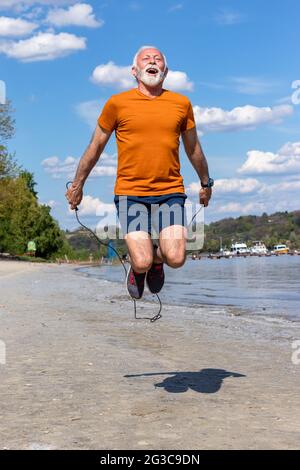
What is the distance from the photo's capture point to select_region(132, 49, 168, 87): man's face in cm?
588

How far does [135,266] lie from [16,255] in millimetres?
73093

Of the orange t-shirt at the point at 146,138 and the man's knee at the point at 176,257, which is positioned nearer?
the orange t-shirt at the point at 146,138

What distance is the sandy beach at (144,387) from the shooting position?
14.9ft

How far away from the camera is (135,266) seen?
19.8 feet

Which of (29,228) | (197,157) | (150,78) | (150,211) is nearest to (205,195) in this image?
(197,157)

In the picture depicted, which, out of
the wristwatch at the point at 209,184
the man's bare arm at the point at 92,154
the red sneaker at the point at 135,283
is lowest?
the red sneaker at the point at 135,283

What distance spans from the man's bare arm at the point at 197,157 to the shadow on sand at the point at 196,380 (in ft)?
5.53

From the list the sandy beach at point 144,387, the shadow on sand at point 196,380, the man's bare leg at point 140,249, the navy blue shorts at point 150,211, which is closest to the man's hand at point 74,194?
the navy blue shorts at point 150,211

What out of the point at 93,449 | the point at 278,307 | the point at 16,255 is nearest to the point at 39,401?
the point at 93,449

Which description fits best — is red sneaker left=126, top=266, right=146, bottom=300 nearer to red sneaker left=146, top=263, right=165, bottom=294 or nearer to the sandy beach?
red sneaker left=146, top=263, right=165, bottom=294

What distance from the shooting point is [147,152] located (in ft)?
18.9

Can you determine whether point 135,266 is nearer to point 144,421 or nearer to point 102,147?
point 102,147

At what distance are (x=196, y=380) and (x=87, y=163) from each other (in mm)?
2340

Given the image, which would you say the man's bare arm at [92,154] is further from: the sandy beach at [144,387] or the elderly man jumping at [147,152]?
the sandy beach at [144,387]
